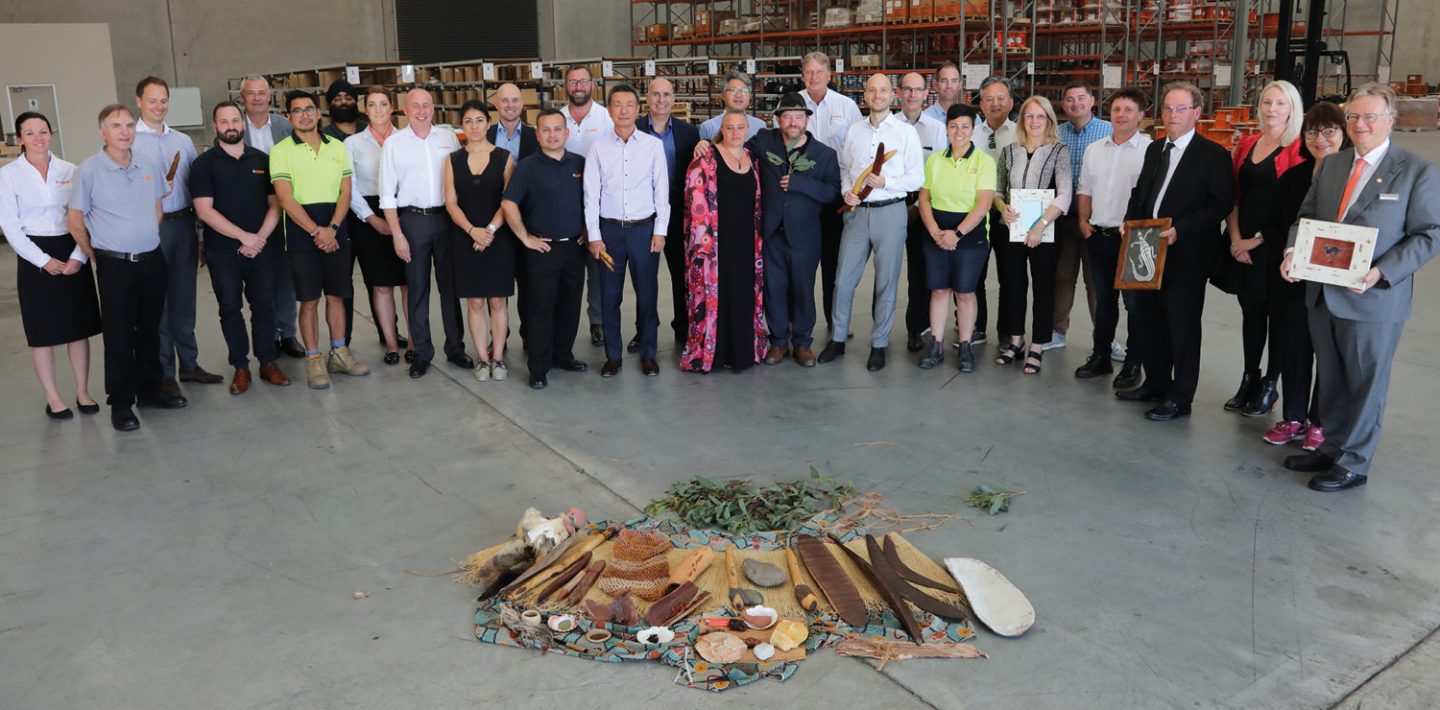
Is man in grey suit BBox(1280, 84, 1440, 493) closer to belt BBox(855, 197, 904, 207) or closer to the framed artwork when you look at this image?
the framed artwork

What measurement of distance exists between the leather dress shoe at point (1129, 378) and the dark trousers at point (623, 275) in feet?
8.79

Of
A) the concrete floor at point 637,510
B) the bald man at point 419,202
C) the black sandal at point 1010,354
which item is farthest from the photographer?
the black sandal at point 1010,354

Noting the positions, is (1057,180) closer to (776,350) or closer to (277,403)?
(776,350)

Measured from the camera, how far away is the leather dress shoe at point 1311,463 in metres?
4.89

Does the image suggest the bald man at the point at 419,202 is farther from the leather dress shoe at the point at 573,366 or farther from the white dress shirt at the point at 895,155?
the white dress shirt at the point at 895,155

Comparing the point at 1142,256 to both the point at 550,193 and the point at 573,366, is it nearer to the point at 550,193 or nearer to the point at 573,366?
the point at 550,193

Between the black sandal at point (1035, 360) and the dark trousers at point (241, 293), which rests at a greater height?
the dark trousers at point (241, 293)

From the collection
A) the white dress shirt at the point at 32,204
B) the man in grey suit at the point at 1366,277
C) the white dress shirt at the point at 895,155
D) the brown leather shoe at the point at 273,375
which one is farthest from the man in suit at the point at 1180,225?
the white dress shirt at the point at 32,204

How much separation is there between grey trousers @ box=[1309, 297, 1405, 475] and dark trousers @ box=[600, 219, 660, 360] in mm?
3435

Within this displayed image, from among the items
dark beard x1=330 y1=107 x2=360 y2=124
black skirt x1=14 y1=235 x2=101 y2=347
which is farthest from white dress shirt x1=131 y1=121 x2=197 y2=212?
dark beard x1=330 y1=107 x2=360 y2=124

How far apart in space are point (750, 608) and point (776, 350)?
10.6ft

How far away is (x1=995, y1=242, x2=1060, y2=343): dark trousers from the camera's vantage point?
6410 millimetres

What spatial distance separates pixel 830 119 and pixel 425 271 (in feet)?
8.67

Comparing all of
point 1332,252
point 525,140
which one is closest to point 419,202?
point 525,140
